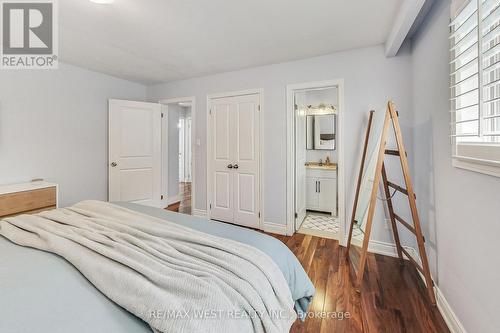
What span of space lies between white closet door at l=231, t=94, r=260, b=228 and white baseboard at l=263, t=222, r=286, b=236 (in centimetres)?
17

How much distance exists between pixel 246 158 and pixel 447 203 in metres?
2.33

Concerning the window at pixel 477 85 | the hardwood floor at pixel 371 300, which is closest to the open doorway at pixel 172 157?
the hardwood floor at pixel 371 300

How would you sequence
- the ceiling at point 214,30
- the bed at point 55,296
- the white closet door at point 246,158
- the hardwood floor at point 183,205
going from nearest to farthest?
the bed at point 55,296 → the ceiling at point 214,30 → the white closet door at point 246,158 → the hardwood floor at point 183,205

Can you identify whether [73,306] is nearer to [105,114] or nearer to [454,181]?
[454,181]

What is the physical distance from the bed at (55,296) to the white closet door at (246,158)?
209 centimetres

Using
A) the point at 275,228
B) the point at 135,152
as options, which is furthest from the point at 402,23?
the point at 135,152

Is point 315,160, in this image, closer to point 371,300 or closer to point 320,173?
point 320,173

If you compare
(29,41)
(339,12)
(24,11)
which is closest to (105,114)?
(29,41)

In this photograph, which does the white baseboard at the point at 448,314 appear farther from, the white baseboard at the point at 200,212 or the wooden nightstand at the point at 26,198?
the wooden nightstand at the point at 26,198

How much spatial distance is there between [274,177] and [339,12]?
1.99m

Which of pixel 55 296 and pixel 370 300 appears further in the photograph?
pixel 370 300

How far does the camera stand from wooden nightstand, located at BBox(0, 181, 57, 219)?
2273mm

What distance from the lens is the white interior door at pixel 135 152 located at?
3645 millimetres

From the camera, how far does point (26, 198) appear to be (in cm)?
241
